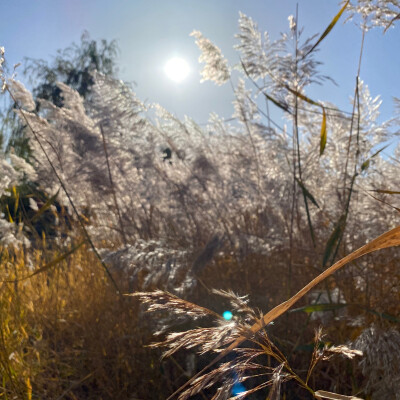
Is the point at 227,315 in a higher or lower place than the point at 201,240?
lower

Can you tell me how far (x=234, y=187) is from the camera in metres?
2.86

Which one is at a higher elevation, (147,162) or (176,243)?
(147,162)

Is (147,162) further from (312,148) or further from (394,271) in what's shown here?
(394,271)

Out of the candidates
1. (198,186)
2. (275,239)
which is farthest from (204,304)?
(198,186)

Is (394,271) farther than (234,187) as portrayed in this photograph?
No

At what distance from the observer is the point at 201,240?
252cm

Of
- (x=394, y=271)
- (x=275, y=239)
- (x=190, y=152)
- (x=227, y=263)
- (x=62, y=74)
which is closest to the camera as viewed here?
(x=394, y=271)

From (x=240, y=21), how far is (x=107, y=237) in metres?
1.59

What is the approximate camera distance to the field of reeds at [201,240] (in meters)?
1.71

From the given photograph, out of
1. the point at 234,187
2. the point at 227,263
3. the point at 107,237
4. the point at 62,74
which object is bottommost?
the point at 227,263

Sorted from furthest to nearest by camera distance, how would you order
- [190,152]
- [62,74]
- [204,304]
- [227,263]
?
1. [62,74]
2. [190,152]
3. [227,263]
4. [204,304]

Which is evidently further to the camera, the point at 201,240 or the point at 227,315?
the point at 201,240

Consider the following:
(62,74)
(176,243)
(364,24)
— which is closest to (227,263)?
(176,243)

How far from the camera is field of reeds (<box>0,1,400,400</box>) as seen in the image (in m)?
1.71
